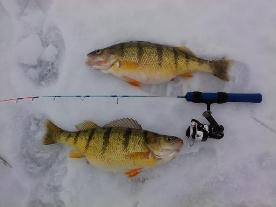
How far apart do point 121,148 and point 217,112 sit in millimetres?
580

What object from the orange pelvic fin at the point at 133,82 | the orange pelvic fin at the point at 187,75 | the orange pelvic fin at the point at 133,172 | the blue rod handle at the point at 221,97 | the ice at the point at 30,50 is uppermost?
the ice at the point at 30,50

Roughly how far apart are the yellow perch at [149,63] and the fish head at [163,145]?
1.08 ft

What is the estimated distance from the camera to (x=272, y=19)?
9.39ft

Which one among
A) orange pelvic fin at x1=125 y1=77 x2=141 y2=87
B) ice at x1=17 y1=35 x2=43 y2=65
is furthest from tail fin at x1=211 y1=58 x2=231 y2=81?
ice at x1=17 y1=35 x2=43 y2=65

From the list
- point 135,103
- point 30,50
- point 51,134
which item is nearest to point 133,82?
point 135,103

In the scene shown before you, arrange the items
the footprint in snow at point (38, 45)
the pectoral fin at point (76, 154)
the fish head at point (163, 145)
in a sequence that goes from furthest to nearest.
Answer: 1. the footprint in snow at point (38, 45)
2. the pectoral fin at point (76, 154)
3. the fish head at point (163, 145)

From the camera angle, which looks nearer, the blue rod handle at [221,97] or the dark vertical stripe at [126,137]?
the dark vertical stripe at [126,137]

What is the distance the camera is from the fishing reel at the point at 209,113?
2.68 meters

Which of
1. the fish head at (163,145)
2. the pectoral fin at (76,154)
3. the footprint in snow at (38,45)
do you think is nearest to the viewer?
the fish head at (163,145)

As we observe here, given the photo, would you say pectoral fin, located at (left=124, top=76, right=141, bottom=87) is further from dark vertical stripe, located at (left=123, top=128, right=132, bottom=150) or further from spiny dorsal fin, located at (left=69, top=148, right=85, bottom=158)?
spiny dorsal fin, located at (left=69, top=148, right=85, bottom=158)

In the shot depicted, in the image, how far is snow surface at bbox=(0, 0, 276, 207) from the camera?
2758mm

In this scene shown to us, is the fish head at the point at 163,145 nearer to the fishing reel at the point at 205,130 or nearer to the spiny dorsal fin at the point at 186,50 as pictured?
the fishing reel at the point at 205,130

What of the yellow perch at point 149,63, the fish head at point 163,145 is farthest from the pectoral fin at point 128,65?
the fish head at point 163,145

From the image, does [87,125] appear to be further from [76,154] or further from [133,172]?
[133,172]
